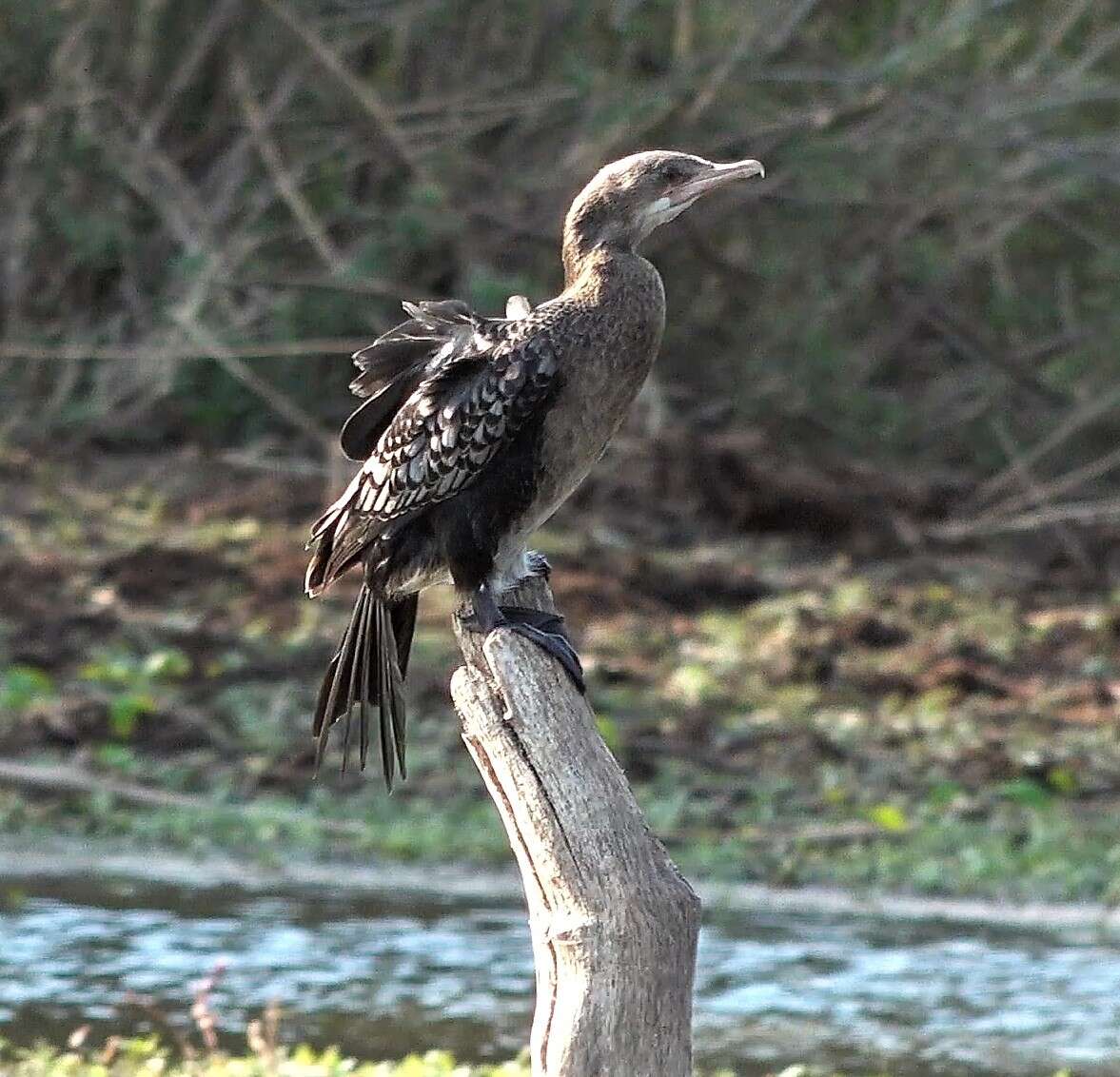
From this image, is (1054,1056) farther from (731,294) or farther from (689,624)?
(731,294)

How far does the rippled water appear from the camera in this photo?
604 centimetres

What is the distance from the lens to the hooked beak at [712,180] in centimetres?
437

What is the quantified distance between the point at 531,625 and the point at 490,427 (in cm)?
37

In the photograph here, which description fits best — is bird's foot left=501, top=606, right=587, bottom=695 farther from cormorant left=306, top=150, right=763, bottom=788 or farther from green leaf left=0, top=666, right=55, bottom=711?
green leaf left=0, top=666, right=55, bottom=711

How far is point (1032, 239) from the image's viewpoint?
12906 millimetres

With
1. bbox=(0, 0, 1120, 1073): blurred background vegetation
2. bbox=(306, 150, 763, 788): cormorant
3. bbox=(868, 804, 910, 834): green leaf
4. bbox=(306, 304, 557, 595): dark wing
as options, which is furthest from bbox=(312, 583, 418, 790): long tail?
bbox=(0, 0, 1120, 1073): blurred background vegetation

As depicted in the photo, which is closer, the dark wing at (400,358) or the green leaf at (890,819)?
the dark wing at (400,358)

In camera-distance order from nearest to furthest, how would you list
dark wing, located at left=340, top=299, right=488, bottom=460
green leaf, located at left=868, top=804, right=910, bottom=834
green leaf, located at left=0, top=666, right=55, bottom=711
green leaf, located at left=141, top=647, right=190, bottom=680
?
dark wing, located at left=340, top=299, right=488, bottom=460, green leaf, located at left=868, top=804, right=910, bottom=834, green leaf, located at left=0, top=666, right=55, bottom=711, green leaf, located at left=141, top=647, right=190, bottom=680

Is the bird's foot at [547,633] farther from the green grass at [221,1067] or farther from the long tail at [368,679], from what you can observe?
the green grass at [221,1067]

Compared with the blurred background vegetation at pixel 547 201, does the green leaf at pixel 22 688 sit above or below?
below

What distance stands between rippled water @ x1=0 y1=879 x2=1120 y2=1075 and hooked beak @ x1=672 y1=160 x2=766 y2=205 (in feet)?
7.99

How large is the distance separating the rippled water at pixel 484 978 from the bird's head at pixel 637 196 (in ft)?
7.95

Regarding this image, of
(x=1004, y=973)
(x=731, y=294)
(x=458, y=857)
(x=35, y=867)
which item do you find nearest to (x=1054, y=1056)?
(x=1004, y=973)

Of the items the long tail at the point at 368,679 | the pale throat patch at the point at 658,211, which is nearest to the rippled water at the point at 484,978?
the long tail at the point at 368,679
